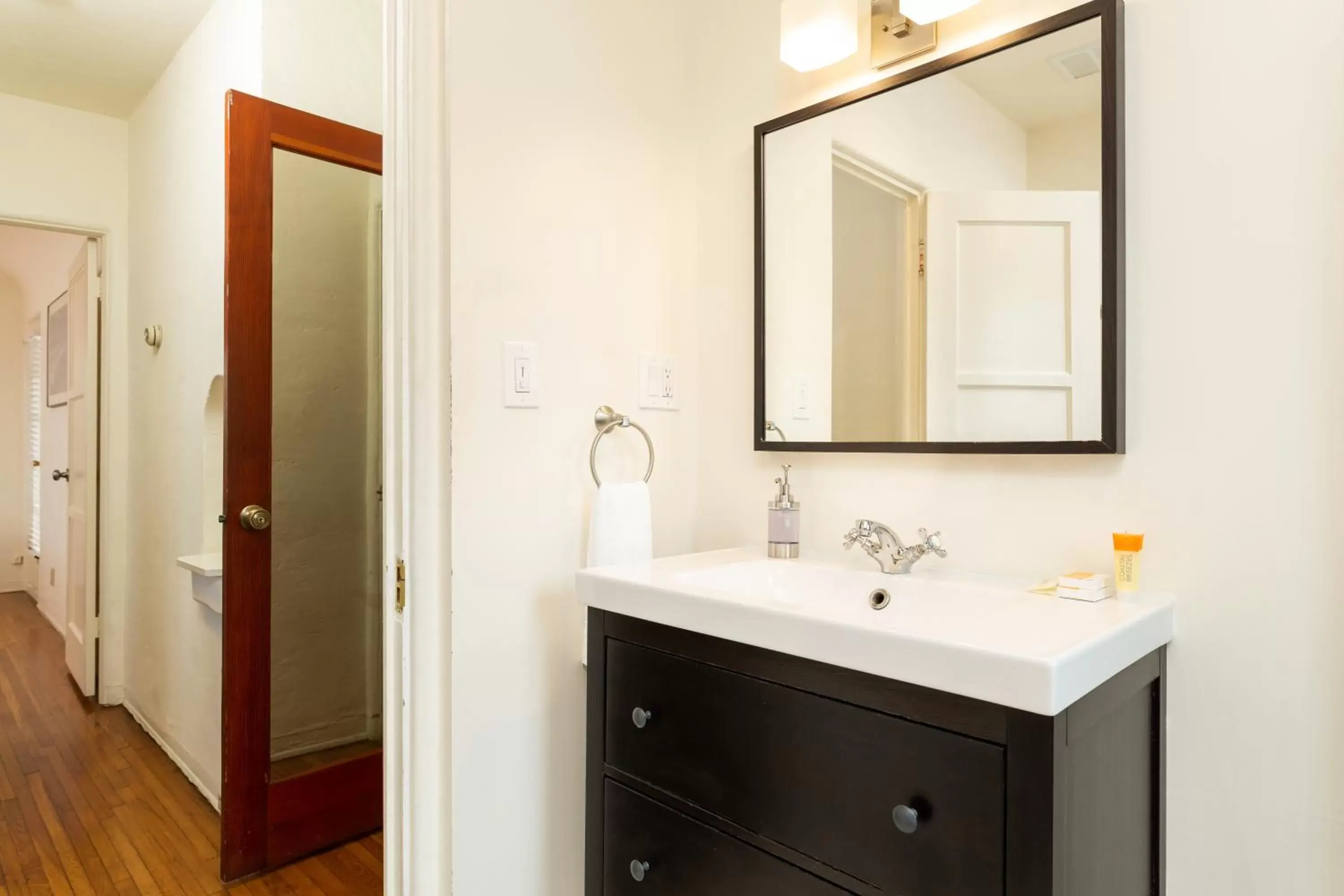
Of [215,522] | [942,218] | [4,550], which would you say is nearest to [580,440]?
[942,218]

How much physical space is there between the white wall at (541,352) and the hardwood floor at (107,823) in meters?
0.96

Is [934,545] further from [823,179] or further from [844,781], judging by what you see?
[823,179]

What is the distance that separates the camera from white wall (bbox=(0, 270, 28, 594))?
219 inches

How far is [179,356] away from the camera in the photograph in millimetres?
2641

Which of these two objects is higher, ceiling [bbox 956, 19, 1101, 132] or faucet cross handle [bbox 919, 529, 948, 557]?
ceiling [bbox 956, 19, 1101, 132]

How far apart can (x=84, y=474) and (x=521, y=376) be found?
3151mm

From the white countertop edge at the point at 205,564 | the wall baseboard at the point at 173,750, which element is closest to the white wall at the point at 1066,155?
the white countertop edge at the point at 205,564

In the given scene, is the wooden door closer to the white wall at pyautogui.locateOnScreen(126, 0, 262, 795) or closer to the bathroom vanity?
the white wall at pyautogui.locateOnScreen(126, 0, 262, 795)

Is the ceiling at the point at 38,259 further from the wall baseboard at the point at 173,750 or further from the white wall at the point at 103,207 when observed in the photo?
the wall baseboard at the point at 173,750

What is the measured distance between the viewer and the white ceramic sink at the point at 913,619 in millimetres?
774

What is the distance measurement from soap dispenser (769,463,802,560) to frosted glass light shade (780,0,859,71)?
774 mm

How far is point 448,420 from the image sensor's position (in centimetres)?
122

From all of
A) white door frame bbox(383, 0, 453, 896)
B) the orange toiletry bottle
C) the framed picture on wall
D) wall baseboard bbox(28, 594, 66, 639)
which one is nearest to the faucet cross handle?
the orange toiletry bottle

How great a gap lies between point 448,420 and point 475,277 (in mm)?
244
